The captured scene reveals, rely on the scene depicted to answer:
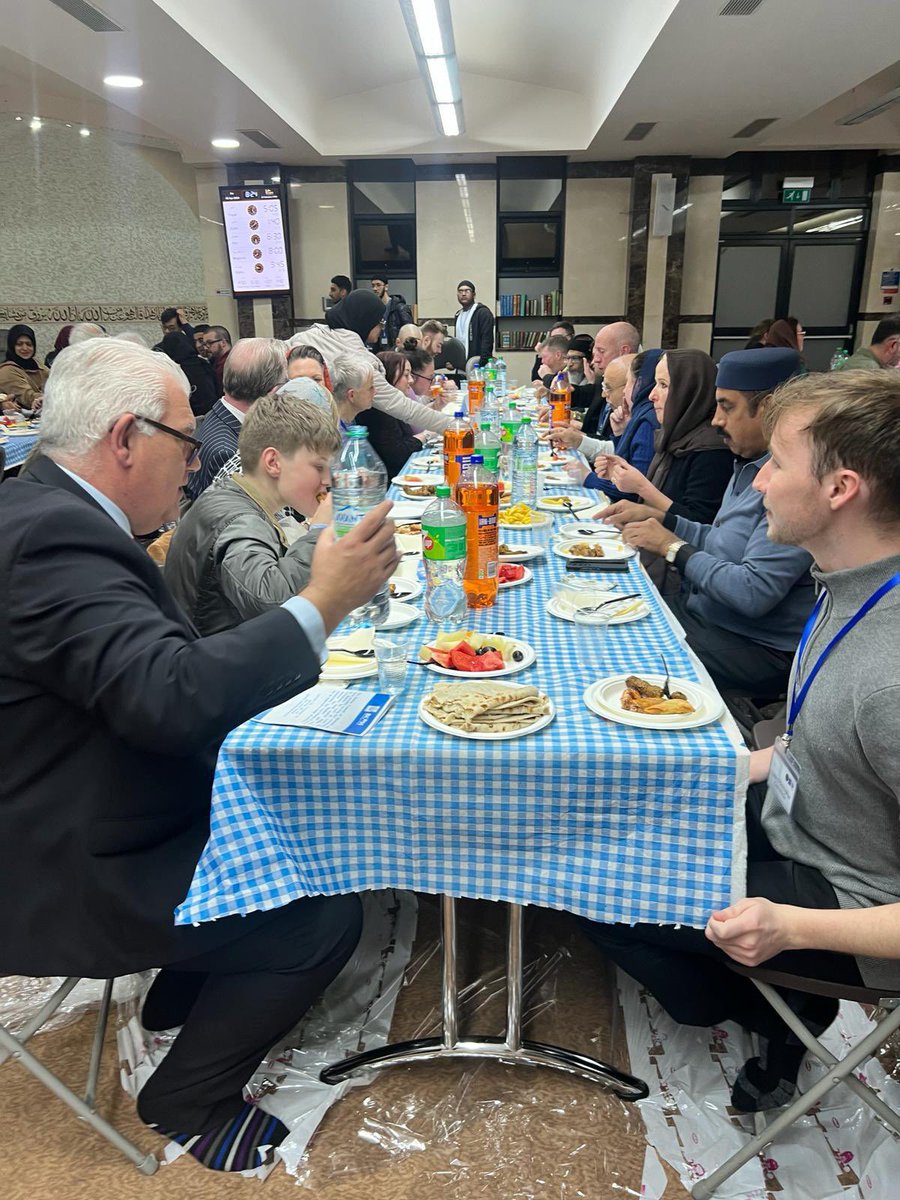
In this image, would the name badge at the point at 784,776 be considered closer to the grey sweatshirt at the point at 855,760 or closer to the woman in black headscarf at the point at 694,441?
the grey sweatshirt at the point at 855,760

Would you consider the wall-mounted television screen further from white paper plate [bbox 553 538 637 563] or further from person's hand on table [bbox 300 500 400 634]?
person's hand on table [bbox 300 500 400 634]

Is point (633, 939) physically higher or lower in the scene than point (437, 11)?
lower

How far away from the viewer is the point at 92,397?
130 cm

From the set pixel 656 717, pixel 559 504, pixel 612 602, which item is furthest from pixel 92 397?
pixel 559 504

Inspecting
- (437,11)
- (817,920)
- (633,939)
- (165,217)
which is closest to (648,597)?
(633,939)

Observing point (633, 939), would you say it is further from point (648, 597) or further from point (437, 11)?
point (437, 11)

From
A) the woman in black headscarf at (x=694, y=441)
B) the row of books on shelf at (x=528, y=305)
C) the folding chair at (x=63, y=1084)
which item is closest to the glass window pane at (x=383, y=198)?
the row of books on shelf at (x=528, y=305)

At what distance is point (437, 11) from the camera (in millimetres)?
5309

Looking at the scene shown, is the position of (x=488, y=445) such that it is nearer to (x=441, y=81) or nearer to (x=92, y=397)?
(x=92, y=397)

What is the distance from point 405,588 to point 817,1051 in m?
1.24

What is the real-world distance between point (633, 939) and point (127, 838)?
2.88 ft

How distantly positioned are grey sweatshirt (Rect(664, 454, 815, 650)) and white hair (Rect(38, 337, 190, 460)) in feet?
4.96

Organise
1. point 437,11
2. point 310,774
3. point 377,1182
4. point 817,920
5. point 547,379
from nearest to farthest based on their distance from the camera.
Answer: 1. point 817,920
2. point 310,774
3. point 377,1182
4. point 437,11
5. point 547,379

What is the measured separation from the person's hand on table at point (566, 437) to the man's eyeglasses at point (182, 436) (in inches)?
118
